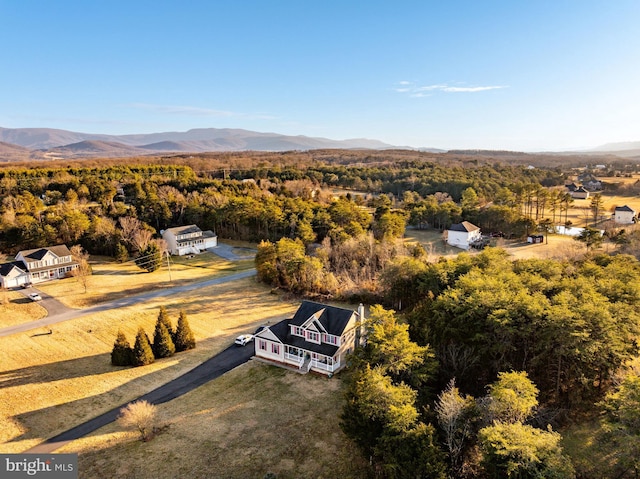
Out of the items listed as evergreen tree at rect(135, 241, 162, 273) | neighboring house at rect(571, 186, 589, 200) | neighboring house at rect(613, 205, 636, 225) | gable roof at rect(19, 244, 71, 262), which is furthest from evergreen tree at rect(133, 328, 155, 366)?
neighboring house at rect(571, 186, 589, 200)

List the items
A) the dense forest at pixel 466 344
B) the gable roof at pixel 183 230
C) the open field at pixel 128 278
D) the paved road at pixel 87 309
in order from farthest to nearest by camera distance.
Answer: the gable roof at pixel 183 230, the open field at pixel 128 278, the paved road at pixel 87 309, the dense forest at pixel 466 344

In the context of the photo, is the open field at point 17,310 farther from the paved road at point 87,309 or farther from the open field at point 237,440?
the open field at point 237,440

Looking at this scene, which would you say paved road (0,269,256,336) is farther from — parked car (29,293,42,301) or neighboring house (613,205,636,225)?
neighboring house (613,205,636,225)

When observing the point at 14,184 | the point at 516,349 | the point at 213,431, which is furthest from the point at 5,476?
the point at 14,184

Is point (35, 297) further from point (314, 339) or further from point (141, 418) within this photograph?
point (314, 339)

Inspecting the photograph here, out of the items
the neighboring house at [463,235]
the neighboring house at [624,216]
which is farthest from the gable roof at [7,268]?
the neighboring house at [624,216]

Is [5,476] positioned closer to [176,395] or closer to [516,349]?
[176,395]
